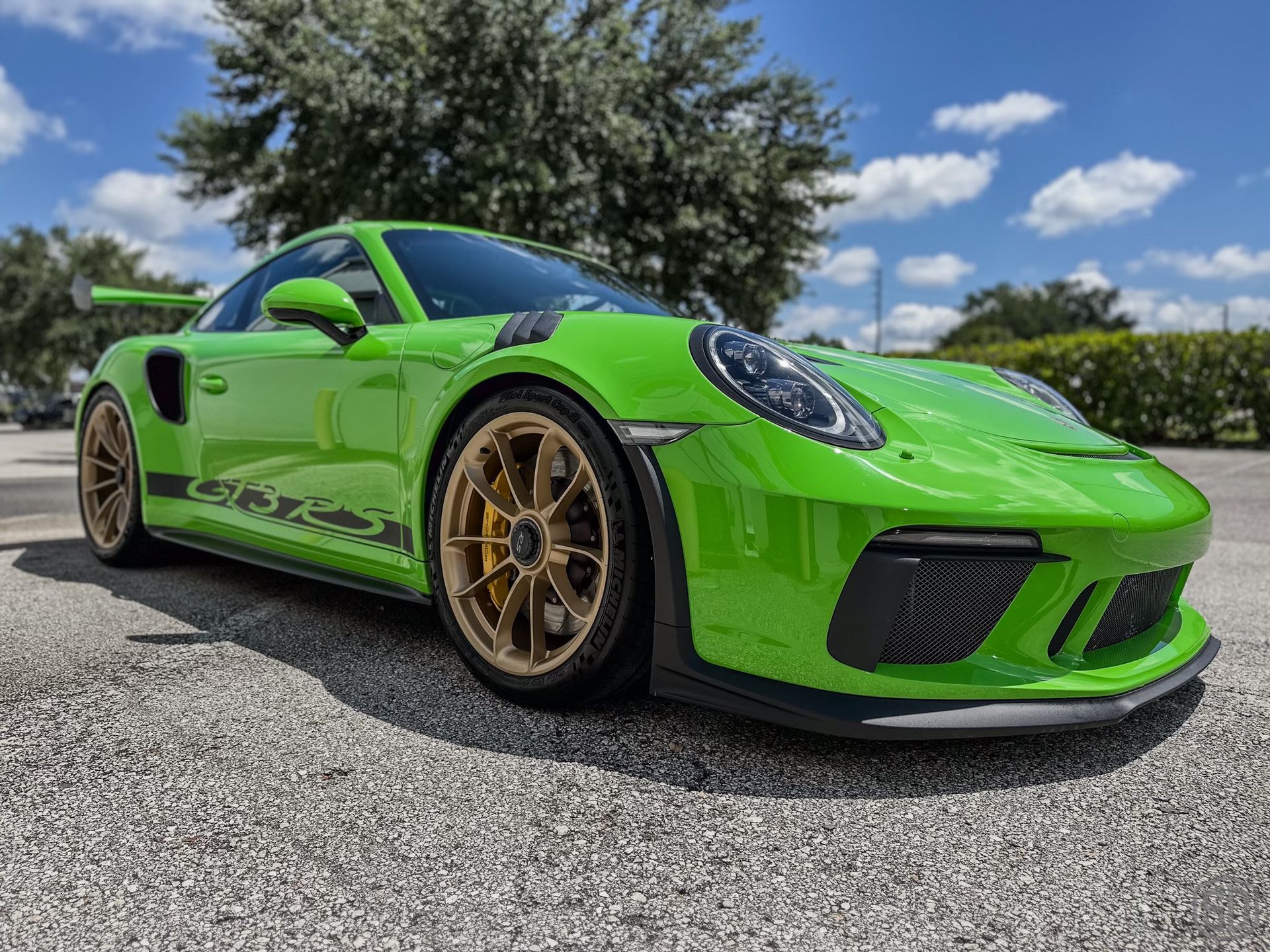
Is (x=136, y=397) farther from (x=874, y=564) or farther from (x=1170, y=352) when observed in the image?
(x=1170, y=352)

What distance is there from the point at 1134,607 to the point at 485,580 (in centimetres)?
146

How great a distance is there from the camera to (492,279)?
2963mm

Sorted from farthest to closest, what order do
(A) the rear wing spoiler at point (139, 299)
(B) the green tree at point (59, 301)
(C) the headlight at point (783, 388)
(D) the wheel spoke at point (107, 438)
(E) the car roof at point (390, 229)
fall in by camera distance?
(B) the green tree at point (59, 301)
(A) the rear wing spoiler at point (139, 299)
(D) the wheel spoke at point (107, 438)
(E) the car roof at point (390, 229)
(C) the headlight at point (783, 388)

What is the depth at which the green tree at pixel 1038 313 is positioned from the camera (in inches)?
3487

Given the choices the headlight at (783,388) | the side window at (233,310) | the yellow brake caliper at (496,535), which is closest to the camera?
the headlight at (783,388)

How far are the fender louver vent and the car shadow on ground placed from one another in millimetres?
1012

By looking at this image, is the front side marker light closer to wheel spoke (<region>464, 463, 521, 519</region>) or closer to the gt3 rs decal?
wheel spoke (<region>464, 463, 521, 519</region>)

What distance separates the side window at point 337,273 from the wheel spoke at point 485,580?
34.2 inches

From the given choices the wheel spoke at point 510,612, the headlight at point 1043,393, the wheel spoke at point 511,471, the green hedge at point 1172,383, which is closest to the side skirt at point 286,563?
the wheel spoke at point 510,612

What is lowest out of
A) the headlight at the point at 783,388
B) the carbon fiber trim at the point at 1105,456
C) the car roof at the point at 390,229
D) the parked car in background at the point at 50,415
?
the parked car in background at the point at 50,415

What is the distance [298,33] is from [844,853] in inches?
528

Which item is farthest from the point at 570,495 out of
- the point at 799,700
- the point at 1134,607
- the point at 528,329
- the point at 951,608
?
the point at 1134,607

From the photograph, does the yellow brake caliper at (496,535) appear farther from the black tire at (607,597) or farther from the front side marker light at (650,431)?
the front side marker light at (650,431)

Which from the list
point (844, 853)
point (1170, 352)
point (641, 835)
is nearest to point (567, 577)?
point (641, 835)
